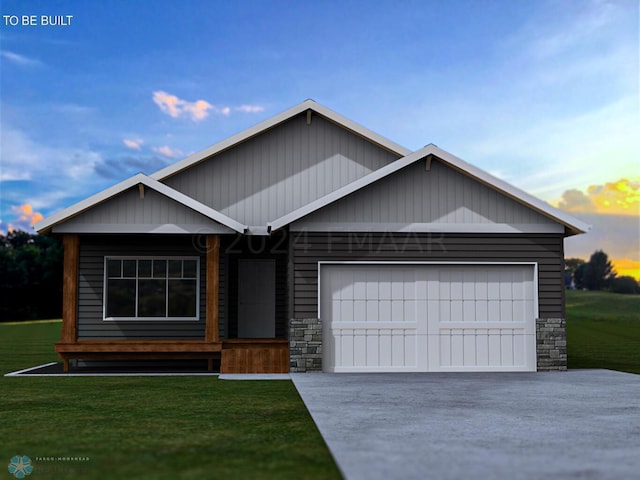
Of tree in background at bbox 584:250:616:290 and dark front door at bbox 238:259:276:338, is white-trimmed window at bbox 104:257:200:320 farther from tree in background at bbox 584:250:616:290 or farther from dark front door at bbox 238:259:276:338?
tree in background at bbox 584:250:616:290

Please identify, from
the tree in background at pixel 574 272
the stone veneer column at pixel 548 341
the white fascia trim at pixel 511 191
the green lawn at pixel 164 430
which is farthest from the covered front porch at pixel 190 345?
the tree in background at pixel 574 272

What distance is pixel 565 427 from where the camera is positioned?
9.63 metres

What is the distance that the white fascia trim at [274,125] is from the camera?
20.2 m

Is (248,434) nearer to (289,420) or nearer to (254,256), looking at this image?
(289,420)

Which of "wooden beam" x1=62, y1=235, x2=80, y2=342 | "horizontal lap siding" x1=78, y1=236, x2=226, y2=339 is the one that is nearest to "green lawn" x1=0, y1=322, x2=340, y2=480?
"wooden beam" x1=62, y1=235, x2=80, y2=342

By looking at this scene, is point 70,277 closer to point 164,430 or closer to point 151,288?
point 151,288

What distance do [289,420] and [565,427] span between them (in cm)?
322

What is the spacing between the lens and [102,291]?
19.8 m

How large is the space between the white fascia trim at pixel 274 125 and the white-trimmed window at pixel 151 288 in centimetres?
214

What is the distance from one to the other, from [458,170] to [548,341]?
401 centimetres

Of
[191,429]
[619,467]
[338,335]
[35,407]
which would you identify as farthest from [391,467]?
[338,335]

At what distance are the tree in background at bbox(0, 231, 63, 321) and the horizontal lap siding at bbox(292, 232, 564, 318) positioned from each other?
48756 millimetres

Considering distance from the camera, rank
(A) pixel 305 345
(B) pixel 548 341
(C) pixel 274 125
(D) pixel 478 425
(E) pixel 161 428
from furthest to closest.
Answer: (C) pixel 274 125 < (B) pixel 548 341 < (A) pixel 305 345 < (D) pixel 478 425 < (E) pixel 161 428

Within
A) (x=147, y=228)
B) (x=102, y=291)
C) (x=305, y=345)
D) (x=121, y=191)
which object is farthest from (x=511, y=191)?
(x=102, y=291)
